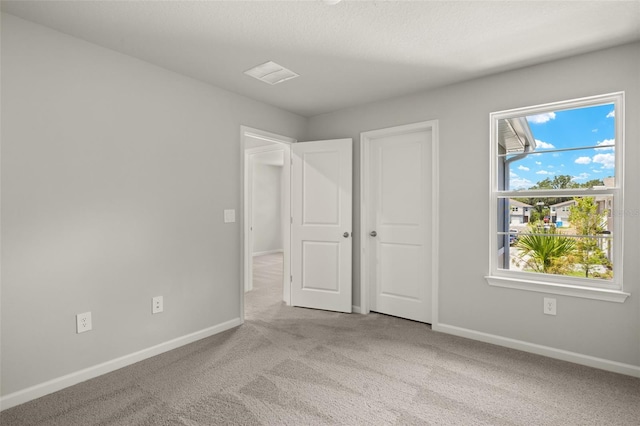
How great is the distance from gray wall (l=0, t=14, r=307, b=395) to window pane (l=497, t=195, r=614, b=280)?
2645mm

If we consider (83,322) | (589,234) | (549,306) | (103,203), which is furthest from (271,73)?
(549,306)

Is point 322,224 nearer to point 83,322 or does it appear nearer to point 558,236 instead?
point 558,236

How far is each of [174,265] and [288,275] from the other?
1636mm

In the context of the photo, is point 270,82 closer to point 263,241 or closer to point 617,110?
point 617,110

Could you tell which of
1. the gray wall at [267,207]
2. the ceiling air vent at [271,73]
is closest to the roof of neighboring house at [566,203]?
the ceiling air vent at [271,73]

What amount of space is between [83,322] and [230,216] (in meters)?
1.47

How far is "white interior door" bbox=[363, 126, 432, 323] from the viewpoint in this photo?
3.53 m

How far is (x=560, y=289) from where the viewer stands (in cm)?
270

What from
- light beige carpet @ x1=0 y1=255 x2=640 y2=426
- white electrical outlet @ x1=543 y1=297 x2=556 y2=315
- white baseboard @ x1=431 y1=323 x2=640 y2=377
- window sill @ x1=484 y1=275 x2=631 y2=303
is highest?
window sill @ x1=484 y1=275 x2=631 y2=303

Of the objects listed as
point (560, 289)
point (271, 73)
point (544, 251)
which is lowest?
point (560, 289)

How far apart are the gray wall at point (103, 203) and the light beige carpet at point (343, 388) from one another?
1.12ft

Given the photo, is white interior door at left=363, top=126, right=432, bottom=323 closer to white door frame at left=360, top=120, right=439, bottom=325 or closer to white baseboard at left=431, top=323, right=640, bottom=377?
white door frame at left=360, top=120, right=439, bottom=325

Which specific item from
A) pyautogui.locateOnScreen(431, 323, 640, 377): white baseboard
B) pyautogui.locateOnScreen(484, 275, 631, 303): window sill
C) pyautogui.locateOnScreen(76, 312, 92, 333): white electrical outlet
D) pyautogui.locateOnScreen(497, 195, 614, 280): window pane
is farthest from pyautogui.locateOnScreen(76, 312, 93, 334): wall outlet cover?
pyautogui.locateOnScreen(497, 195, 614, 280): window pane

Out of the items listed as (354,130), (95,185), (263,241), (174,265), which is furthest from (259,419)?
(263,241)
